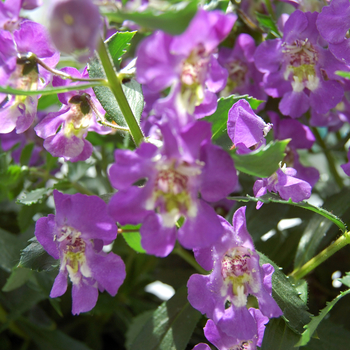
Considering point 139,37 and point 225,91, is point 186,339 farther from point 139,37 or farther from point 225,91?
point 139,37

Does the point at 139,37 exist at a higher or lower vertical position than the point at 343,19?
lower

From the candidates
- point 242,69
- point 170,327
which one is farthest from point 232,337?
point 242,69

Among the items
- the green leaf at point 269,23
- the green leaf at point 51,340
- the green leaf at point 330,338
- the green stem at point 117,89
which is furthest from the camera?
the green leaf at point 51,340

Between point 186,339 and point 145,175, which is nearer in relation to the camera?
point 145,175

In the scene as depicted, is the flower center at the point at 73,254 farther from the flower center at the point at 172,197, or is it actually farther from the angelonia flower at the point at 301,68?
the angelonia flower at the point at 301,68

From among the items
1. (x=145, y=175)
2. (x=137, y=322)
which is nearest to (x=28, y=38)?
(x=145, y=175)

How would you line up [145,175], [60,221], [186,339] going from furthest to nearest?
[186,339] < [60,221] < [145,175]

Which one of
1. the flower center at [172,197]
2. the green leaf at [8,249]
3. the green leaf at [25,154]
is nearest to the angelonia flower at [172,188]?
the flower center at [172,197]

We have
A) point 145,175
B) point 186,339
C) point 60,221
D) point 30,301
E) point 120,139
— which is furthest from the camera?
point 120,139
